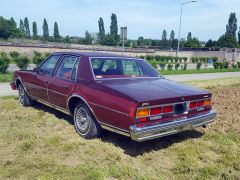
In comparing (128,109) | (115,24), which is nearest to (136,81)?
(128,109)

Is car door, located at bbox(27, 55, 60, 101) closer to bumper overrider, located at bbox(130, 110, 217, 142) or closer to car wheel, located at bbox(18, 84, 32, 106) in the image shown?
car wheel, located at bbox(18, 84, 32, 106)

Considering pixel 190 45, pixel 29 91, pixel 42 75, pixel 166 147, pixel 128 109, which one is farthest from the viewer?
pixel 190 45

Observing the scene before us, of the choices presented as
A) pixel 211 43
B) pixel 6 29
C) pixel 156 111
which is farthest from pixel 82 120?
pixel 211 43

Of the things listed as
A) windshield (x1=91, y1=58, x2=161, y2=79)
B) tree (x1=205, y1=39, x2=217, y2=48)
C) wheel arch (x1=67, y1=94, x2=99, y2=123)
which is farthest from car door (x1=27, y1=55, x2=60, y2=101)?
tree (x1=205, y1=39, x2=217, y2=48)

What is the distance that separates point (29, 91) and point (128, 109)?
12.3ft

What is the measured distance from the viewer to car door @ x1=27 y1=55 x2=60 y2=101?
6172 millimetres

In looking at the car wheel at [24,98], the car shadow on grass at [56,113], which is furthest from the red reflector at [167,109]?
the car wheel at [24,98]

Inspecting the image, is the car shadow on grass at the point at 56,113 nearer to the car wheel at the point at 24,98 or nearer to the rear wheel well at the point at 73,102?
the car wheel at the point at 24,98

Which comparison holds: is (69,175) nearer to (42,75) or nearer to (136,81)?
(136,81)

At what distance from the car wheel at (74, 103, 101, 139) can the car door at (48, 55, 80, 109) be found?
1.37ft

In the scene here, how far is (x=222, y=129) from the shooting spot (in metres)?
5.89

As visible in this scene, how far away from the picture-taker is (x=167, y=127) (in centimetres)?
435

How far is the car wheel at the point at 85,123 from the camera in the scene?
4.90 metres

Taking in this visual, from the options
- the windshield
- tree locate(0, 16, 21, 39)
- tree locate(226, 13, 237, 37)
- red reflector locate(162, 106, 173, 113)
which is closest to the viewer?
red reflector locate(162, 106, 173, 113)
